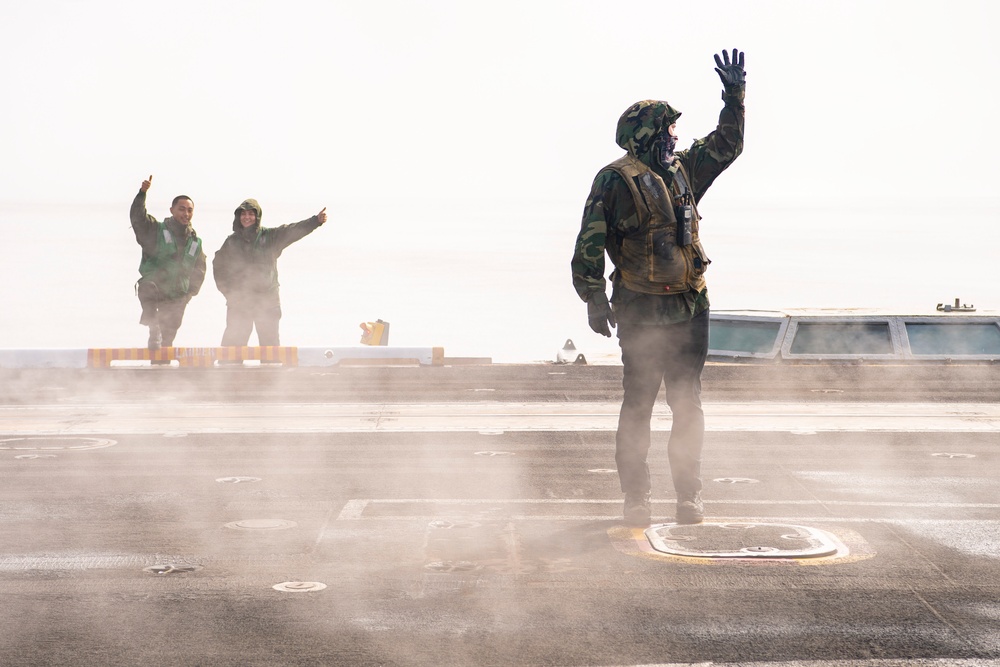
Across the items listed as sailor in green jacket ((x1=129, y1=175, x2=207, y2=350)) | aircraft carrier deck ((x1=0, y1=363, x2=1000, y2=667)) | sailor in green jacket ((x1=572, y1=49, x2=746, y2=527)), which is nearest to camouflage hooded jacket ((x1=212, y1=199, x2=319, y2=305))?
sailor in green jacket ((x1=129, y1=175, x2=207, y2=350))

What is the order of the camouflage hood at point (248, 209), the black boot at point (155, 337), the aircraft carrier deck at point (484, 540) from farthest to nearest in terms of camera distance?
the black boot at point (155, 337) < the camouflage hood at point (248, 209) < the aircraft carrier deck at point (484, 540)

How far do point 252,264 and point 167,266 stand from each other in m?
0.98

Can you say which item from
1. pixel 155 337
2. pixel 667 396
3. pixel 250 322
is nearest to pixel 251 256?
pixel 250 322

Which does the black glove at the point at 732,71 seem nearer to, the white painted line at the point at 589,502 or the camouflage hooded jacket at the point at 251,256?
the white painted line at the point at 589,502

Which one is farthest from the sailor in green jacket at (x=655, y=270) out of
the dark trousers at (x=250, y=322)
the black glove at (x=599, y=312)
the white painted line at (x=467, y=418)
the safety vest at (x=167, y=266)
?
the safety vest at (x=167, y=266)

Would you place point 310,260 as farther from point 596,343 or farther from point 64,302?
point 596,343

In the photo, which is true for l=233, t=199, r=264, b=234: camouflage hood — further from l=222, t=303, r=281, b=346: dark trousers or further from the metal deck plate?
the metal deck plate

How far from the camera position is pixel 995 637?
455 cm

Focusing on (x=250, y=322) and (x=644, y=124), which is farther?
(x=250, y=322)

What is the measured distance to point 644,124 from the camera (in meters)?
6.38

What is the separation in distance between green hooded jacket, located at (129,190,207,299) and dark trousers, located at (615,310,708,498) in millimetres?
8550

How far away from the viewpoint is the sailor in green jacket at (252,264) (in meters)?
13.9

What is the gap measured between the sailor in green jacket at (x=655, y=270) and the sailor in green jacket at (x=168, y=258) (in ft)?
28.0

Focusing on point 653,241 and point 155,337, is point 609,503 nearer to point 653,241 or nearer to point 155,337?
point 653,241
